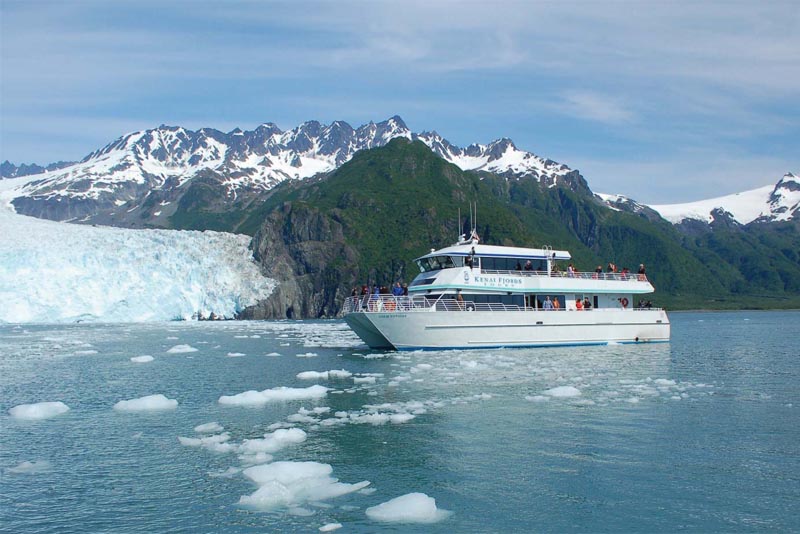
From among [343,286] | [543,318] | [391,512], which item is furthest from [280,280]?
[391,512]

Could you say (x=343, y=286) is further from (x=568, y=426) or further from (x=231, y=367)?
(x=568, y=426)

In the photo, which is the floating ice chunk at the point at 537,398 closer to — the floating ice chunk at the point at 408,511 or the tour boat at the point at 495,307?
the floating ice chunk at the point at 408,511

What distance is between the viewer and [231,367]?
33.1 m

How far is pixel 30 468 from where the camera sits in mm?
14969

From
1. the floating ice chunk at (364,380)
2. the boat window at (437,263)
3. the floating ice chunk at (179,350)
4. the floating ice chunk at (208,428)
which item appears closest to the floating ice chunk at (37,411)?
the floating ice chunk at (208,428)

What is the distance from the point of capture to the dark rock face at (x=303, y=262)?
116 m

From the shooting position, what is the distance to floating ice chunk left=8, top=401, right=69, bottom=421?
20.6m

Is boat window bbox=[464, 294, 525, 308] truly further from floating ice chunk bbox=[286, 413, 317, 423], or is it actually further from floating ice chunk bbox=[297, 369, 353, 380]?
floating ice chunk bbox=[286, 413, 317, 423]

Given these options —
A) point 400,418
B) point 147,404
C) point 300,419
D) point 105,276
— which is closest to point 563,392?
point 400,418

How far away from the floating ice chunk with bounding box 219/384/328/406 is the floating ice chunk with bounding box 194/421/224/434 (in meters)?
3.57

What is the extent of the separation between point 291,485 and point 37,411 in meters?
11.9

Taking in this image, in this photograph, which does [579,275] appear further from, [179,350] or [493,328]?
[179,350]

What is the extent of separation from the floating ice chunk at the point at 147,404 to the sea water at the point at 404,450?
6 cm

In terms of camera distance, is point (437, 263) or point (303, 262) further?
point (303, 262)
